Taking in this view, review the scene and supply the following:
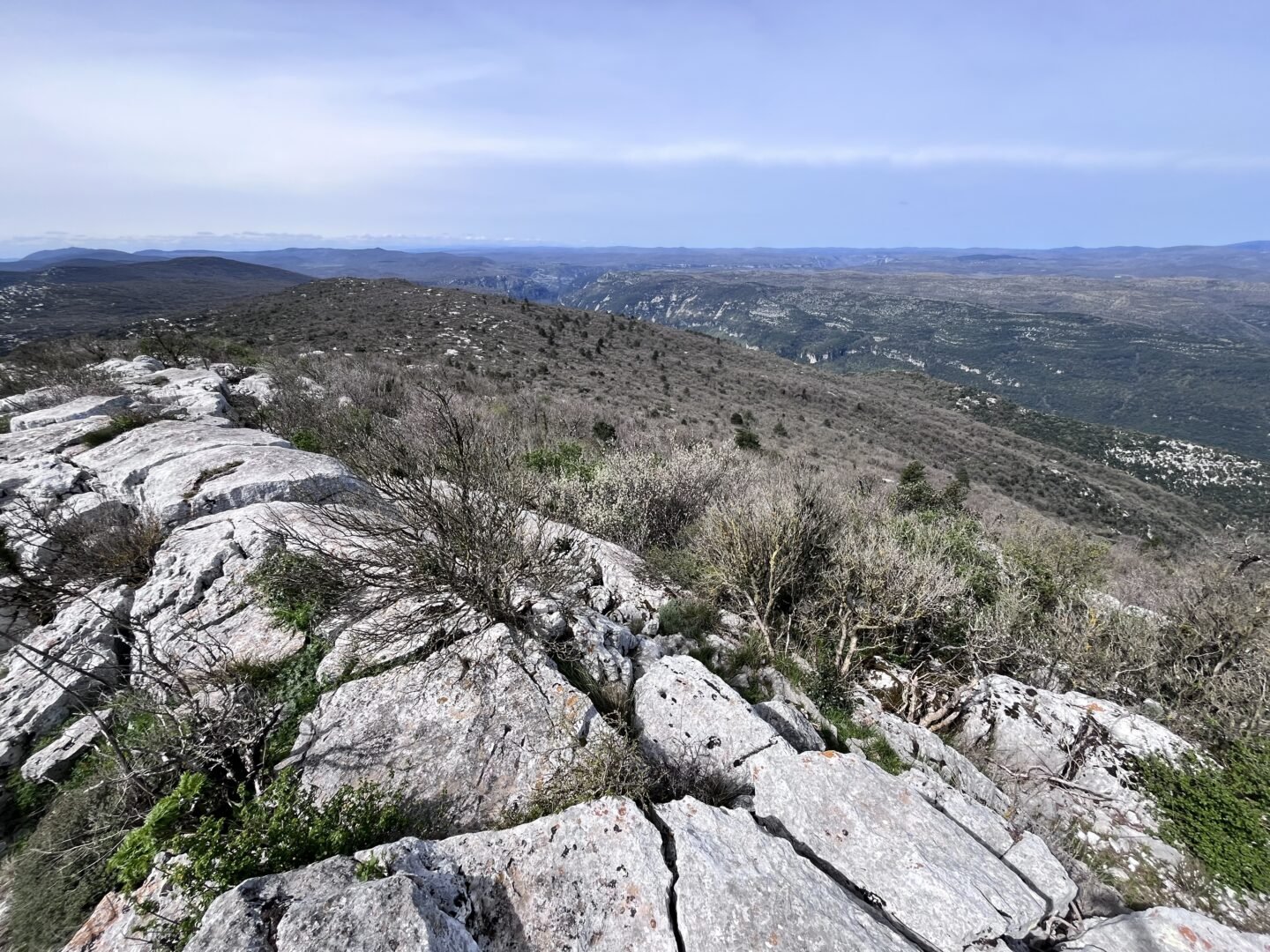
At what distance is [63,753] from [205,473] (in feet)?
14.5

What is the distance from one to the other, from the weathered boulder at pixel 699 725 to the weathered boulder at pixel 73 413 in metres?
12.5

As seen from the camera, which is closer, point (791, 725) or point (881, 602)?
point (791, 725)

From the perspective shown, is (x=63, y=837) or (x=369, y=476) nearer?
(x=63, y=837)

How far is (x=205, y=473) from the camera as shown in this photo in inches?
307

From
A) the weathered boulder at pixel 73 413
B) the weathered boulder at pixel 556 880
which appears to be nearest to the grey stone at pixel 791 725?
the weathered boulder at pixel 556 880

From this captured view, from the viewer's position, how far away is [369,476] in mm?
5824

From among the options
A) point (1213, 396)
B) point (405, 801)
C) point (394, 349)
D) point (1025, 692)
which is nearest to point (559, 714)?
point (405, 801)

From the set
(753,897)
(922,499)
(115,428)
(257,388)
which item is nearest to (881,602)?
(753,897)

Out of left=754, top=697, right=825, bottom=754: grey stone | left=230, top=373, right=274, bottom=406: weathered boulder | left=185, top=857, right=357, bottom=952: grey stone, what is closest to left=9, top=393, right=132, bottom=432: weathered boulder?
left=230, top=373, right=274, bottom=406: weathered boulder

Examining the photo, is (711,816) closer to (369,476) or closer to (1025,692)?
(369,476)

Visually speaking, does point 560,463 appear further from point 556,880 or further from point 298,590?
point 556,880

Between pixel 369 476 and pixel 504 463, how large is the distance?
1547 mm

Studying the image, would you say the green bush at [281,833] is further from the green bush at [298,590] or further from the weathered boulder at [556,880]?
the green bush at [298,590]

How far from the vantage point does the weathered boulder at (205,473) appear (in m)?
7.28
